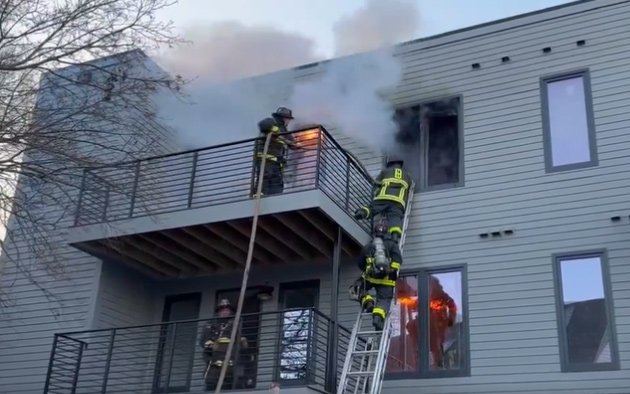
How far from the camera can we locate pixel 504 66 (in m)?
13.1

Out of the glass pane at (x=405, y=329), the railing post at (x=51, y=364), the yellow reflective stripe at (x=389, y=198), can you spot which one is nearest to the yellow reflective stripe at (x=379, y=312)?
the glass pane at (x=405, y=329)

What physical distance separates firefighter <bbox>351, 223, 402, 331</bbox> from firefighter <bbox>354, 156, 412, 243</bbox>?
40 cm

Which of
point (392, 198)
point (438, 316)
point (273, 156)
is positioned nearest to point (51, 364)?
point (273, 156)

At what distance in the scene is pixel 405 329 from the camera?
12.0 metres

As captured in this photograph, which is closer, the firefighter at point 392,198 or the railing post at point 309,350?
the railing post at point 309,350

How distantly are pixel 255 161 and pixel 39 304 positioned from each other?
4611 millimetres

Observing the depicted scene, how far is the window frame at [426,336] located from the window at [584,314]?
123 centimetres

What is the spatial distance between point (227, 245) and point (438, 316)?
321cm

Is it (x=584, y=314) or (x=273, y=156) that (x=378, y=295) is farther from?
(x=584, y=314)

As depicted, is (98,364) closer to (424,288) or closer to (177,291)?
(177,291)

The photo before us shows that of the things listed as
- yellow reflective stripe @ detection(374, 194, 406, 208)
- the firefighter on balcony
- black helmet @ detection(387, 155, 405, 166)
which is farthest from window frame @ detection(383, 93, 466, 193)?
the firefighter on balcony

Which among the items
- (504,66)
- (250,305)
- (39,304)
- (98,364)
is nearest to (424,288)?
(250,305)

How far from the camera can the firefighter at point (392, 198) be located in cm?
1200

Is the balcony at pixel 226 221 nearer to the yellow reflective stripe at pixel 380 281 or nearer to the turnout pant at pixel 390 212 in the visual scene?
the turnout pant at pixel 390 212
